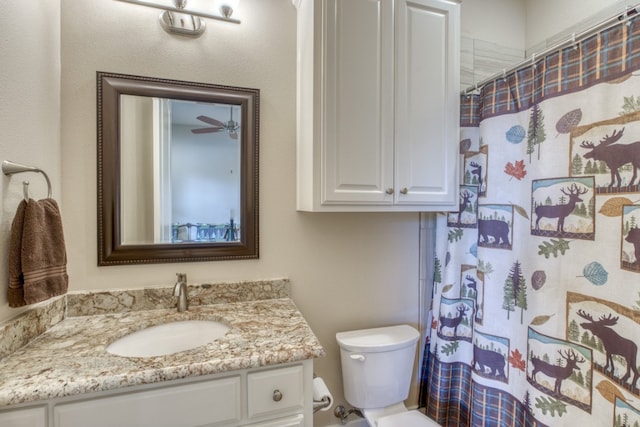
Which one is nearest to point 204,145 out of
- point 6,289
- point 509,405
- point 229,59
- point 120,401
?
point 229,59

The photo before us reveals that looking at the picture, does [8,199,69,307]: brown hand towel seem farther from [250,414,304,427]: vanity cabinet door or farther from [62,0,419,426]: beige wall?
[250,414,304,427]: vanity cabinet door

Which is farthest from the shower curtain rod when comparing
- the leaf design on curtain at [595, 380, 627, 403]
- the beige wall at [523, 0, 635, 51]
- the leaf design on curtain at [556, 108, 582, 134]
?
the leaf design on curtain at [595, 380, 627, 403]

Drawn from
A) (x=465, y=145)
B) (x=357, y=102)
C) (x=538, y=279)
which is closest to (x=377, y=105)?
(x=357, y=102)

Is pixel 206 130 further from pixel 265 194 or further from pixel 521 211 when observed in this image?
pixel 521 211

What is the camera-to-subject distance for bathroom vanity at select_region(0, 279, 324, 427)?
2.70 ft

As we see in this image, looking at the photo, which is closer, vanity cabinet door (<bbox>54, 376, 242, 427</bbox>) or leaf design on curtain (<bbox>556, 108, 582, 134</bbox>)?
vanity cabinet door (<bbox>54, 376, 242, 427</bbox>)

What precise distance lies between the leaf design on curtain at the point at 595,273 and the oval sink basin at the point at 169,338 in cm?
133

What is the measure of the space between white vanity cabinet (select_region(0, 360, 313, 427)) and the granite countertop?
6cm

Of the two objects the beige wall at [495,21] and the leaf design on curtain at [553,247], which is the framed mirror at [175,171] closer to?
the leaf design on curtain at [553,247]

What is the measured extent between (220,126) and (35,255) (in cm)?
83

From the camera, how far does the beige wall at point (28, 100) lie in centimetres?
98

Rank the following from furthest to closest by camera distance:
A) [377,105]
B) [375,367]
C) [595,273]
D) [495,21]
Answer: [495,21] → [375,367] → [377,105] → [595,273]

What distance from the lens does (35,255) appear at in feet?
3.27

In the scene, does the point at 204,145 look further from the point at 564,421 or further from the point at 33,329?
the point at 564,421
